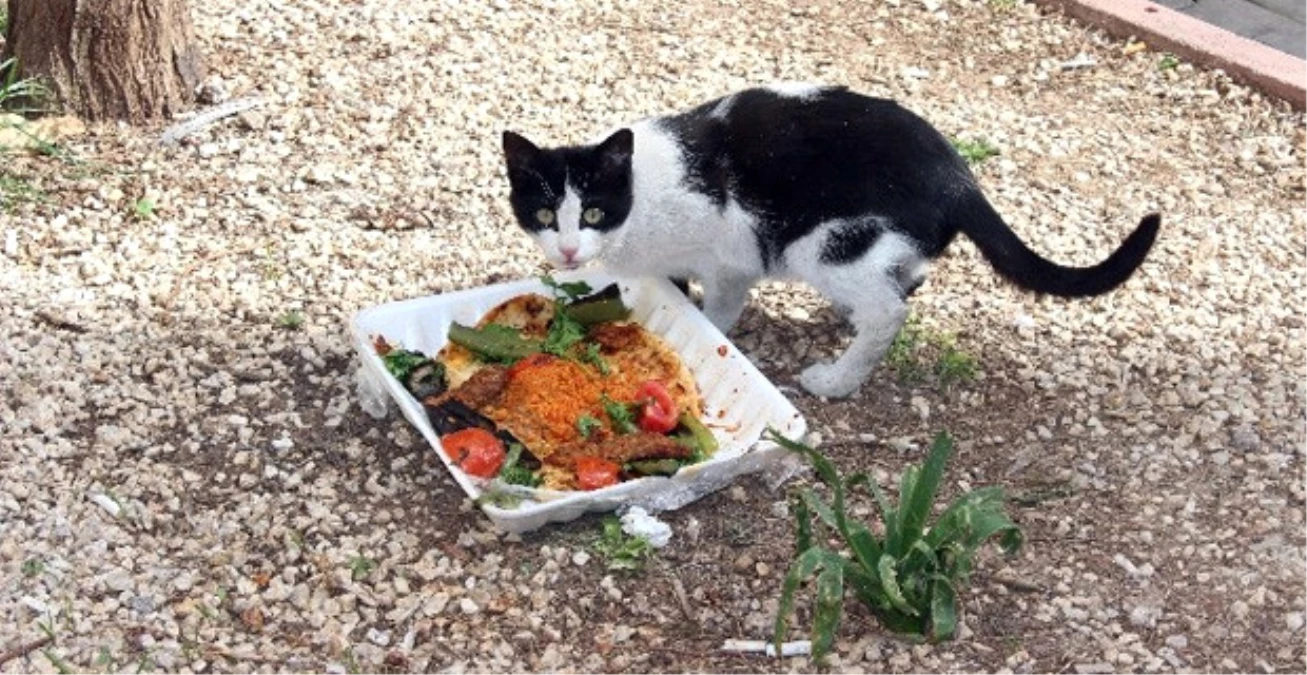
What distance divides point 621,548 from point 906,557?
0.65 metres

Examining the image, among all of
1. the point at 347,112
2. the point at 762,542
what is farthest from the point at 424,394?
the point at 347,112

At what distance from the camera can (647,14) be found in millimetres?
6090

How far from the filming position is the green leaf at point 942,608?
11.3ft

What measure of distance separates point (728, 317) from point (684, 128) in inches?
21.3

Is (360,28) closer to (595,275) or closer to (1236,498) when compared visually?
(595,275)

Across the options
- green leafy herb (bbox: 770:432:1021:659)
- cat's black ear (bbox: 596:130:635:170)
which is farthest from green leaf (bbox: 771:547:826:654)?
cat's black ear (bbox: 596:130:635:170)

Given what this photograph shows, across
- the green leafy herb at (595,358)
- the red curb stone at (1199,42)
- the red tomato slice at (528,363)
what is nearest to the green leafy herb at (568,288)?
the green leafy herb at (595,358)

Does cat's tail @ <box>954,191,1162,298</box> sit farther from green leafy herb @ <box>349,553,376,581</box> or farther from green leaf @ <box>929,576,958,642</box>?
green leafy herb @ <box>349,553,376,581</box>

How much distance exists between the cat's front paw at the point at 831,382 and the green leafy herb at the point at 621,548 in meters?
0.76

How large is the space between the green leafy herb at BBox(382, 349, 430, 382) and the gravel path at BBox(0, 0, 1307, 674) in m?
0.14

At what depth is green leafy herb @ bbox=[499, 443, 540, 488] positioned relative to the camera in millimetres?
3822

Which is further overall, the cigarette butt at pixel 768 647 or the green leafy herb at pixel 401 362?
the green leafy herb at pixel 401 362

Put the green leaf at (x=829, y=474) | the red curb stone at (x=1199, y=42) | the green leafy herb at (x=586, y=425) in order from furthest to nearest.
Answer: the red curb stone at (x=1199, y=42) → the green leafy herb at (x=586, y=425) → the green leaf at (x=829, y=474)

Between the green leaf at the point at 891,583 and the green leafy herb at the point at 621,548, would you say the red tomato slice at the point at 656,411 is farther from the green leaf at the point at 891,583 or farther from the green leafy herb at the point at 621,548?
the green leaf at the point at 891,583
